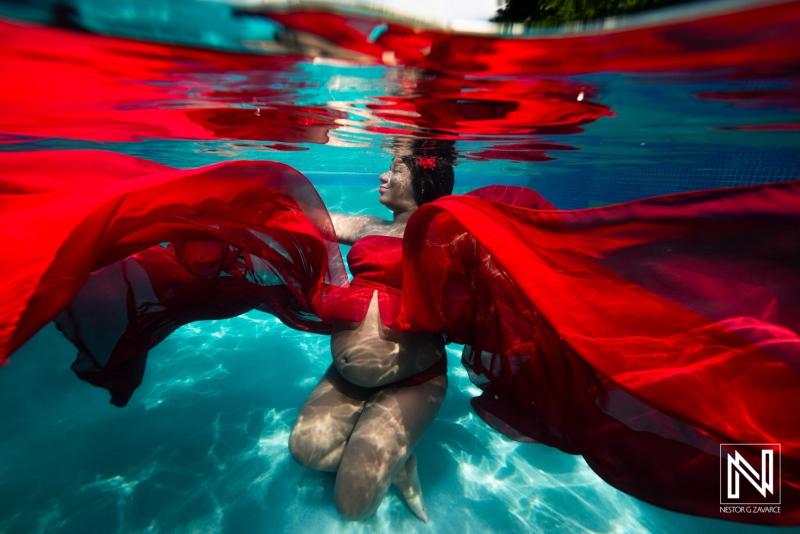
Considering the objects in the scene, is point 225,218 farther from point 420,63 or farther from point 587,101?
point 587,101

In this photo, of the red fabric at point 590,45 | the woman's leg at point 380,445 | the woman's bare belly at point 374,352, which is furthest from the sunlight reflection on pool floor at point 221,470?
the red fabric at point 590,45

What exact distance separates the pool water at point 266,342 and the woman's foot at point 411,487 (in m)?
0.11

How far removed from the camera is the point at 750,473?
1561 mm

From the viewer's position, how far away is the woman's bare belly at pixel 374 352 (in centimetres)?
262

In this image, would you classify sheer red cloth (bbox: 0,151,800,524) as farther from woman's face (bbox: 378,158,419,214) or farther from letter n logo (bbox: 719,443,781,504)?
woman's face (bbox: 378,158,419,214)

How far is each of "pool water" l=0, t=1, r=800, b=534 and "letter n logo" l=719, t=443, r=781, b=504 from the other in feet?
5.05

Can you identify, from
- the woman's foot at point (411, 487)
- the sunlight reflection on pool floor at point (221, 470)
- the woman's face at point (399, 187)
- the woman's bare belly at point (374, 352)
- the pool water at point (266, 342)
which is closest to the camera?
the pool water at point (266, 342)

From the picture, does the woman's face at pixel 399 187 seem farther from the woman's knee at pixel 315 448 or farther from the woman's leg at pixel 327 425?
the woman's knee at pixel 315 448

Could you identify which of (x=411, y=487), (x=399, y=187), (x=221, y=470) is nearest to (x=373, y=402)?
(x=411, y=487)

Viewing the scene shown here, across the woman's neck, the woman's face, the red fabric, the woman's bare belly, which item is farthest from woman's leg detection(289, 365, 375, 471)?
the red fabric

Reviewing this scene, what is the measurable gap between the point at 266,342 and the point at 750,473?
18.1 feet

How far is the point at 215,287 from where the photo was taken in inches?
123

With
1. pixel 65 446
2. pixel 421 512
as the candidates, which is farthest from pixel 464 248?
pixel 65 446

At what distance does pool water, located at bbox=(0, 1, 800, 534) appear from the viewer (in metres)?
2.47
